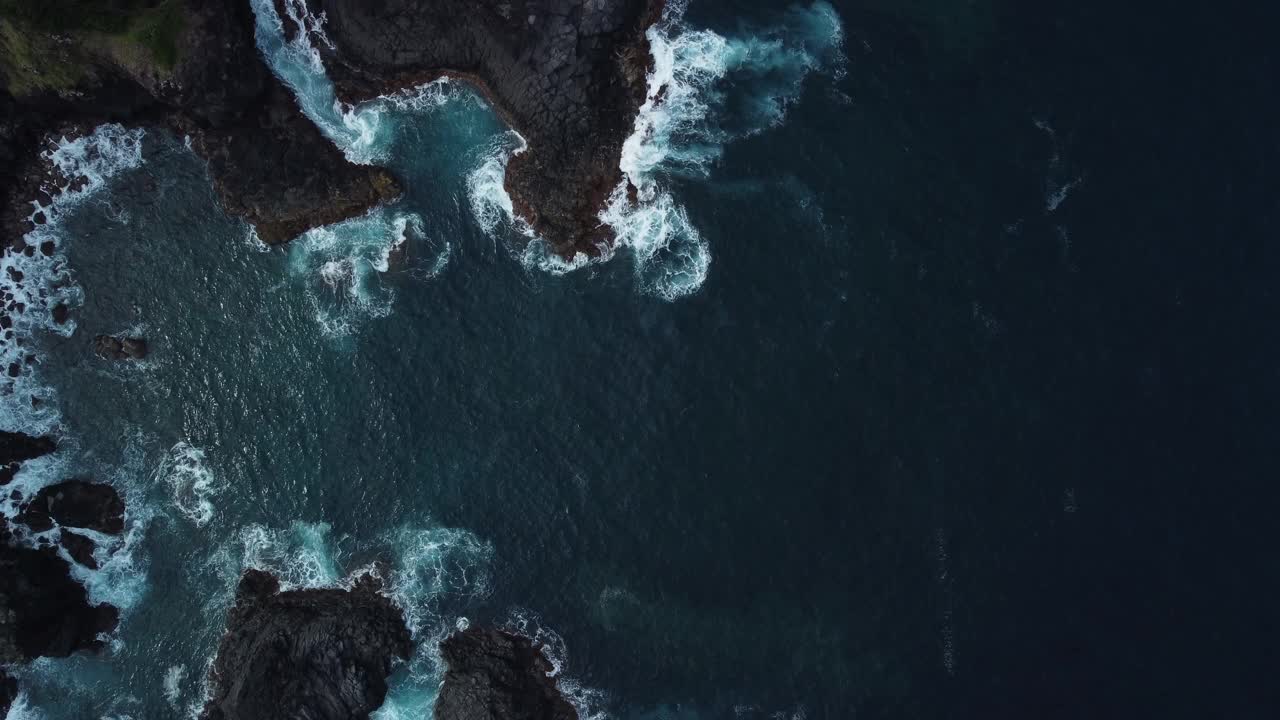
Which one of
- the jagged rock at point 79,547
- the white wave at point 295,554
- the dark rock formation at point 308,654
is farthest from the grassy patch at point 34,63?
the dark rock formation at point 308,654

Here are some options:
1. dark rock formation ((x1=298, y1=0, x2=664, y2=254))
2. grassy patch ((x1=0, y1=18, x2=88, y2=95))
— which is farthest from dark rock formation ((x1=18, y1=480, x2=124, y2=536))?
dark rock formation ((x1=298, y1=0, x2=664, y2=254))

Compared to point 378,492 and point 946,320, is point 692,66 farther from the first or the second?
point 378,492

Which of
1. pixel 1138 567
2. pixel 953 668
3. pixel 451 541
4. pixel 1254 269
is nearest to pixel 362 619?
pixel 451 541

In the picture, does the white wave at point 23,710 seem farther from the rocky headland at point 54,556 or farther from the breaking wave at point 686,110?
the breaking wave at point 686,110

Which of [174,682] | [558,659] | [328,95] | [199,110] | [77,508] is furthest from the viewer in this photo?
[328,95]

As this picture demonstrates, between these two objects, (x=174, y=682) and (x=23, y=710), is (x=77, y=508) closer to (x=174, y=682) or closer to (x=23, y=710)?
(x=174, y=682)

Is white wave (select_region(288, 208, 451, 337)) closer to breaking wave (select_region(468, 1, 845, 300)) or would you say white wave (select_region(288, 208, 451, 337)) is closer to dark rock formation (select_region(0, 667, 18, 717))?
breaking wave (select_region(468, 1, 845, 300))

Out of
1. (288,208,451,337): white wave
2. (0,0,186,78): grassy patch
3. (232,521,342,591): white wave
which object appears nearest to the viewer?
(0,0,186,78): grassy patch

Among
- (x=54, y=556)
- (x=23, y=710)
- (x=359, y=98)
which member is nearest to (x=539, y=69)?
(x=359, y=98)
